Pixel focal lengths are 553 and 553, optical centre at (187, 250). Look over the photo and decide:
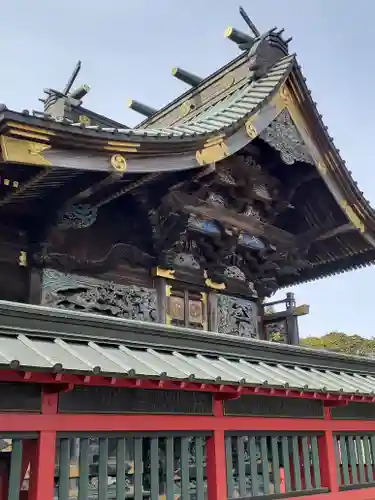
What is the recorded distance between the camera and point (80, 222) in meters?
6.99

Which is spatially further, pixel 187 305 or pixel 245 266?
pixel 245 266

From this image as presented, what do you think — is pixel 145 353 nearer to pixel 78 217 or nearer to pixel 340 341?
pixel 78 217

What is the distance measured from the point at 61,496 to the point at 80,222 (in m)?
3.37

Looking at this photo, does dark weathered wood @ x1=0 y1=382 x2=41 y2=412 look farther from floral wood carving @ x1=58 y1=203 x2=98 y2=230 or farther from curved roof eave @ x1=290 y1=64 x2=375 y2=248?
curved roof eave @ x1=290 y1=64 x2=375 y2=248

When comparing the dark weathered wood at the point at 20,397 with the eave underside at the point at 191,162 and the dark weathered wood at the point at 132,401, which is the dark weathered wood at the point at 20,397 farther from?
the eave underside at the point at 191,162

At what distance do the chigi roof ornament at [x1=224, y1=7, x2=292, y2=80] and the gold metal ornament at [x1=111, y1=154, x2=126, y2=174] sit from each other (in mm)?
3931

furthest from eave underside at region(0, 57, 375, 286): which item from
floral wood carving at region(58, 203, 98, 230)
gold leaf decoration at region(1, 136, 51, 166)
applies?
floral wood carving at region(58, 203, 98, 230)

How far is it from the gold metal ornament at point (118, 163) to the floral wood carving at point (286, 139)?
2961 mm

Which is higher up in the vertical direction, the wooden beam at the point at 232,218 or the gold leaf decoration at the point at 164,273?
the wooden beam at the point at 232,218

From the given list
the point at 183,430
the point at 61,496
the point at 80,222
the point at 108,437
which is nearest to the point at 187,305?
the point at 80,222

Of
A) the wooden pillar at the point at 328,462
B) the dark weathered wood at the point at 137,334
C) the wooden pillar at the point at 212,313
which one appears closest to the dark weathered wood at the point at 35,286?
the dark weathered wood at the point at 137,334

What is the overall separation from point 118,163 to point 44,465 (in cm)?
312

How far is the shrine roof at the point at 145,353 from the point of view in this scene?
4.49 metres

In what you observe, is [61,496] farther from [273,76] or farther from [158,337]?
[273,76]
